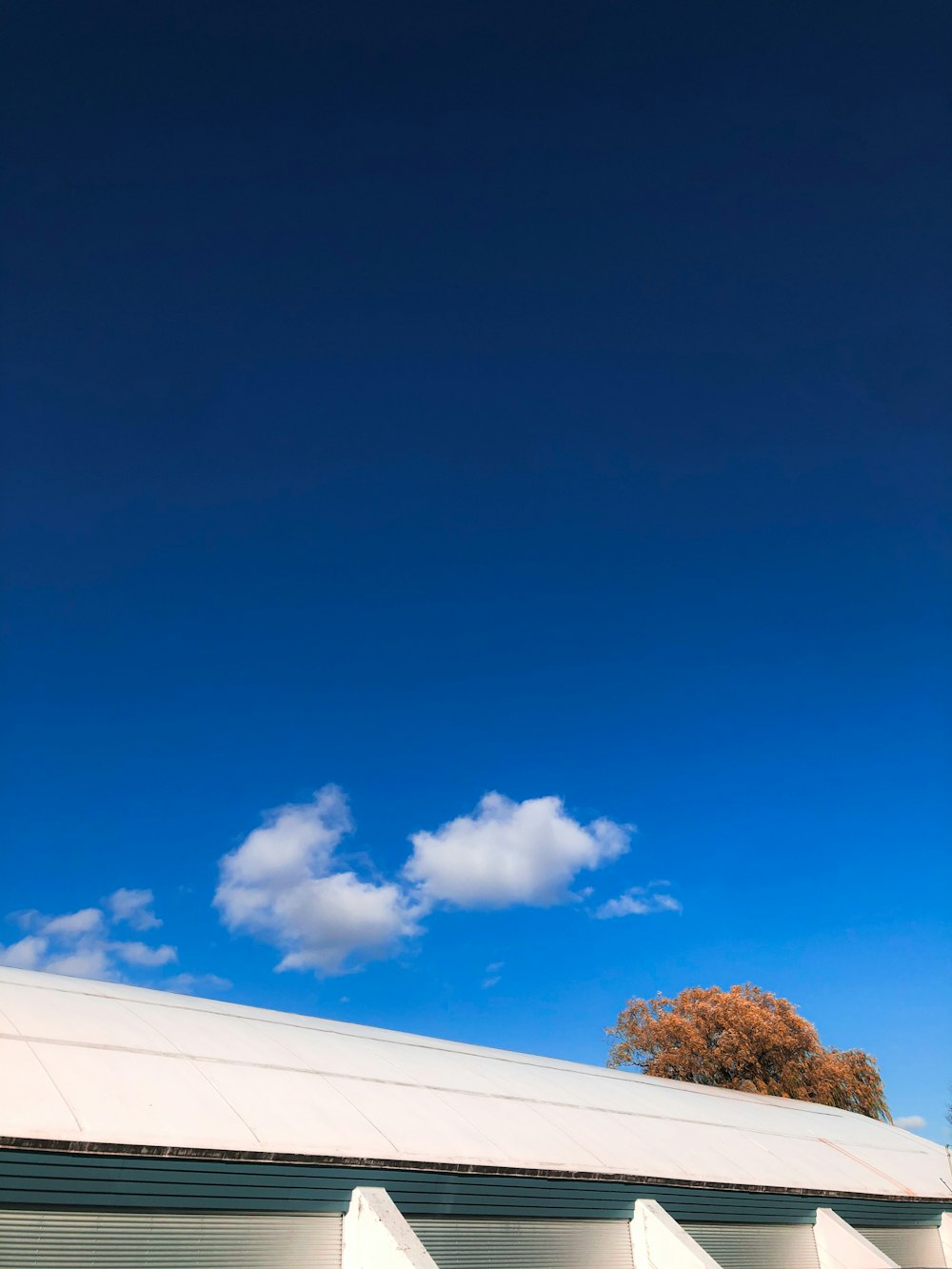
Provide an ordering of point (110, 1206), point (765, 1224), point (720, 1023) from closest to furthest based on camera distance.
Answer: point (110, 1206), point (765, 1224), point (720, 1023)

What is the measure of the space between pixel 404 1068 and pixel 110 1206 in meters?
7.95

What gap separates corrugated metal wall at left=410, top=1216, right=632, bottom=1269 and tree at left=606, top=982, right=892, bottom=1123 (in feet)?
133

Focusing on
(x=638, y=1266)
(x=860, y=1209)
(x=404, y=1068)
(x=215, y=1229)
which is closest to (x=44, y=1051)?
(x=215, y=1229)

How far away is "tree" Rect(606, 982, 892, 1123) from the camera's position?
50938mm

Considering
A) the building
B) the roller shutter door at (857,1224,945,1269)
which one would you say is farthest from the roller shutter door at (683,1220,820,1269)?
the roller shutter door at (857,1224,945,1269)

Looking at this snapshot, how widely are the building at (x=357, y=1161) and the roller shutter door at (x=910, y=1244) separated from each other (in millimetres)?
66

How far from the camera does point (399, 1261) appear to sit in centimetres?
1102

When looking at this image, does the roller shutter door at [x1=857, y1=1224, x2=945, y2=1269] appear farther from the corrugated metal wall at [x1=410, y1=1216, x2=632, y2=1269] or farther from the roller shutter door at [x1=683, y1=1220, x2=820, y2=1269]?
the corrugated metal wall at [x1=410, y1=1216, x2=632, y2=1269]

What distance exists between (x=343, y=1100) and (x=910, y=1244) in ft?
59.2

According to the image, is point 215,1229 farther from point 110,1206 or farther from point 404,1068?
point 404,1068

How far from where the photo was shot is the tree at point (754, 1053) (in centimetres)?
5094

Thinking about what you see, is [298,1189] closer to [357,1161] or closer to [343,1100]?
[357,1161]

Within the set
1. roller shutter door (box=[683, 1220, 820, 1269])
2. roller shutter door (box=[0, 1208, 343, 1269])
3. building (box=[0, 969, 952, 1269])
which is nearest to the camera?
roller shutter door (box=[0, 1208, 343, 1269])

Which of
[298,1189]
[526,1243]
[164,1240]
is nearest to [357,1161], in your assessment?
[298,1189]
